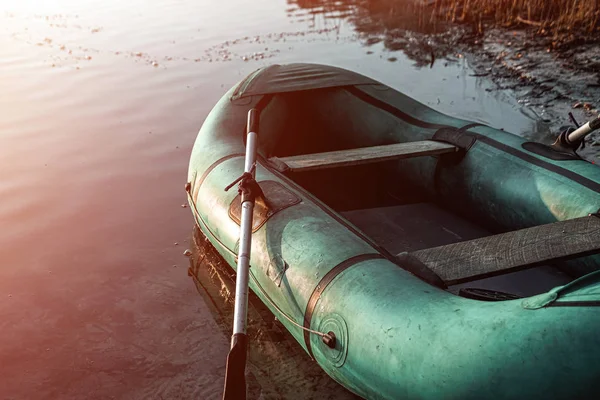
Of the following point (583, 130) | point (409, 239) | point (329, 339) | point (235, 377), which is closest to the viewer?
point (235, 377)

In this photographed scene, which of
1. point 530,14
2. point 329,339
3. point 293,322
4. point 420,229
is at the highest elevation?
point 530,14

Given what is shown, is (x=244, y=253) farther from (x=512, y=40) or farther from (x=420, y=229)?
(x=512, y=40)

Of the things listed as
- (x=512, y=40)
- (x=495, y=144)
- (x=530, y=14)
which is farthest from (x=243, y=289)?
(x=530, y=14)

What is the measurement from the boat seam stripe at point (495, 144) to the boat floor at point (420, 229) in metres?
0.66

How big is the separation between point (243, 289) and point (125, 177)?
379 centimetres

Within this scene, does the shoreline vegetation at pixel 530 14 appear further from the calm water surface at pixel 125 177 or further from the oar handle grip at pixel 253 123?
the oar handle grip at pixel 253 123

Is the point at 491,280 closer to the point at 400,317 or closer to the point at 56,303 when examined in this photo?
the point at 400,317

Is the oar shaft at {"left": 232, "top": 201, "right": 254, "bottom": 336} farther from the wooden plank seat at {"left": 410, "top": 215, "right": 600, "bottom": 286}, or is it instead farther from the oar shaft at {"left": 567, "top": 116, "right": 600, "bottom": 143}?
the oar shaft at {"left": 567, "top": 116, "right": 600, "bottom": 143}

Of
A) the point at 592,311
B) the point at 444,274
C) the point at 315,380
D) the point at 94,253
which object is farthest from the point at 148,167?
the point at 592,311

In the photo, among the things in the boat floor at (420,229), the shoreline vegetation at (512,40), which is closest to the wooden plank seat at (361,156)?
the boat floor at (420,229)

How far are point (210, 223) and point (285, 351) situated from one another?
3.67 feet

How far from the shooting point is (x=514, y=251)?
3213 mm

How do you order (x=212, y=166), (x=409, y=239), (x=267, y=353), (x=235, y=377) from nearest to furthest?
(x=235, y=377)
(x=267, y=353)
(x=212, y=166)
(x=409, y=239)

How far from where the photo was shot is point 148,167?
6.64 m
